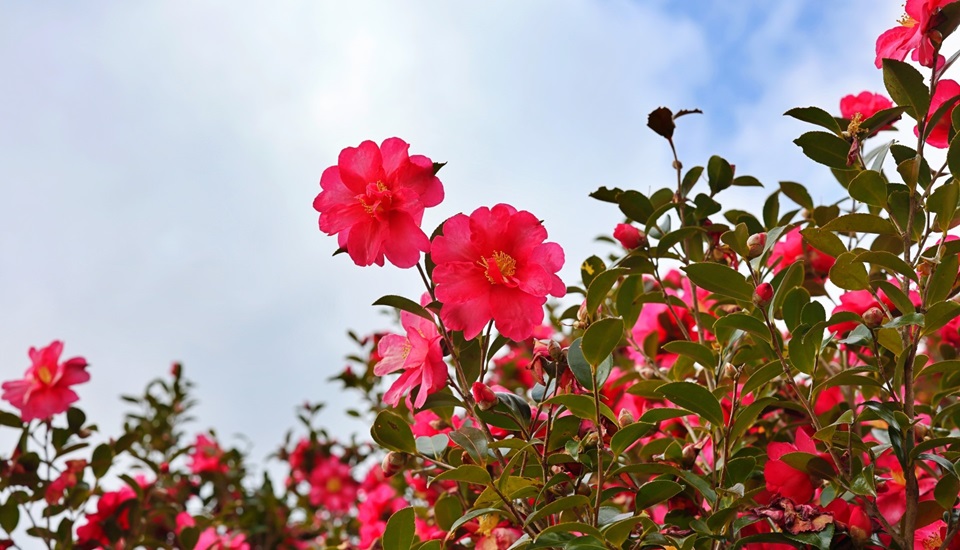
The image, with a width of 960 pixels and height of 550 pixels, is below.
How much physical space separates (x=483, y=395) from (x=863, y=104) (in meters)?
0.83

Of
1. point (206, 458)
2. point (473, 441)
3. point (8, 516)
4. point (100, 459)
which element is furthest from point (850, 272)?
point (206, 458)

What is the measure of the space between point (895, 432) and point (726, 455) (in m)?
Answer: 0.20

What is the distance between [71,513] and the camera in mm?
1854

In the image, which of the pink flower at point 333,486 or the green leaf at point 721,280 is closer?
the green leaf at point 721,280

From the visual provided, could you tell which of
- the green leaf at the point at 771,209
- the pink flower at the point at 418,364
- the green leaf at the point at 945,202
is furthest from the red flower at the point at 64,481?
the green leaf at the point at 945,202

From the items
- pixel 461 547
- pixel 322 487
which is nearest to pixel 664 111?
pixel 461 547

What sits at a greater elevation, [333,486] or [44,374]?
[333,486]

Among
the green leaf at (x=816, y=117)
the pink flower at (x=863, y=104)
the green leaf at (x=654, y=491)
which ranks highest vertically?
the pink flower at (x=863, y=104)

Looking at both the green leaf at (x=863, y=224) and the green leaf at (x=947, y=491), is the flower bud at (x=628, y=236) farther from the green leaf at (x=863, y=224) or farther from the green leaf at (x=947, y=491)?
the green leaf at (x=947, y=491)

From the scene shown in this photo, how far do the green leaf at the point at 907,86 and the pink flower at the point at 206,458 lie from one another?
279cm

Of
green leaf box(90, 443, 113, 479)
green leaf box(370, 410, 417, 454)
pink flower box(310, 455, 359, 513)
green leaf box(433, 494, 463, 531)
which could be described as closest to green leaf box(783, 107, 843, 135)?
green leaf box(370, 410, 417, 454)

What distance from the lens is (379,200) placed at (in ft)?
3.13

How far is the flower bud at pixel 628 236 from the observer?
3.91 ft

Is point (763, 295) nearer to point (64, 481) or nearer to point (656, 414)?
point (656, 414)
